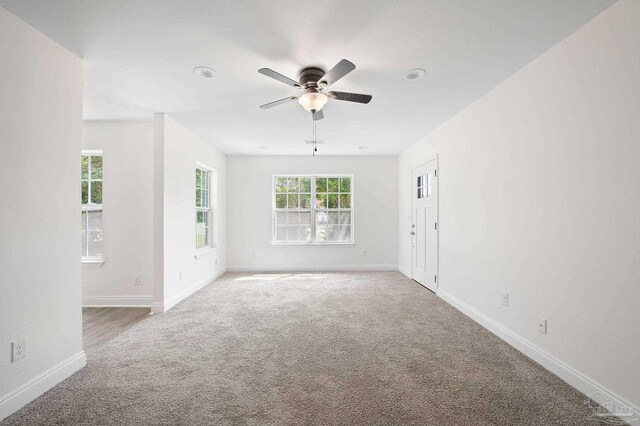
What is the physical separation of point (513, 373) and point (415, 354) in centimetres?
72

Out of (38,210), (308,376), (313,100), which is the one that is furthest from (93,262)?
(313,100)

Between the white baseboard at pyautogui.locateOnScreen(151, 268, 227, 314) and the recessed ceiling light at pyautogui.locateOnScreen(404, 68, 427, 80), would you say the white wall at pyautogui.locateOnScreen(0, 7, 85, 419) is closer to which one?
the white baseboard at pyautogui.locateOnScreen(151, 268, 227, 314)

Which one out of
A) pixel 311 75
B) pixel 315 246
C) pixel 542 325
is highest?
pixel 311 75

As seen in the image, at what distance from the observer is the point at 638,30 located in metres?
1.75

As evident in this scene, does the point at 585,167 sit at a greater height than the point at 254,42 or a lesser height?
lesser

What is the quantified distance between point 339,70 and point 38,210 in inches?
93.1

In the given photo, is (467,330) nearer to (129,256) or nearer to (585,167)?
(585,167)

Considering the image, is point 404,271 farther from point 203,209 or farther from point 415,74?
point 415,74

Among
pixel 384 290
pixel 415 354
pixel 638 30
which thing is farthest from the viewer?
pixel 384 290

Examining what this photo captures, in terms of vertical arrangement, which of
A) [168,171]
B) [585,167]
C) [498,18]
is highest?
[498,18]

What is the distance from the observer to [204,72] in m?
2.77

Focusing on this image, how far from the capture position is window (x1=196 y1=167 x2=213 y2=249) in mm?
5348

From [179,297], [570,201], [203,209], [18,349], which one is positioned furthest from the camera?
[203,209]

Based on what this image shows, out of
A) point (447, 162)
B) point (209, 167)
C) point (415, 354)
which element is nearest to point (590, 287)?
point (415, 354)
